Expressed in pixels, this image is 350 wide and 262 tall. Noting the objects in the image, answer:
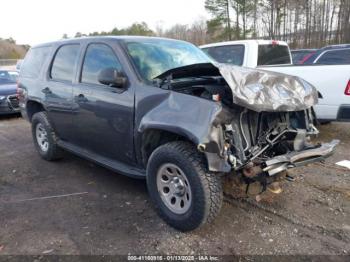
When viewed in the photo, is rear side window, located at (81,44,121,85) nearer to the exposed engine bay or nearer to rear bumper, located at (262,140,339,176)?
the exposed engine bay

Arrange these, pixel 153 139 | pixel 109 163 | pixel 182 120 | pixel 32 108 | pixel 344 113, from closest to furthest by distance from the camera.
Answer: pixel 182 120
pixel 153 139
pixel 109 163
pixel 344 113
pixel 32 108

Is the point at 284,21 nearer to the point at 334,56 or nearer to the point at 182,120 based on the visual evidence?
the point at 334,56

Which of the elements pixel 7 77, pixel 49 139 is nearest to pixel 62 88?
pixel 49 139

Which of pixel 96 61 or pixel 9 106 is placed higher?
pixel 96 61

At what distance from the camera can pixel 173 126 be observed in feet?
9.59

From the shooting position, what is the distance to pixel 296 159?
→ 2.99 meters

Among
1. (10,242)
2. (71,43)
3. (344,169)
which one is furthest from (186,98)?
(344,169)

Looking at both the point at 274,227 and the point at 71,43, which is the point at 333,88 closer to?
the point at 274,227

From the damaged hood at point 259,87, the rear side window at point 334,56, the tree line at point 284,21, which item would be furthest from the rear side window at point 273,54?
the tree line at point 284,21

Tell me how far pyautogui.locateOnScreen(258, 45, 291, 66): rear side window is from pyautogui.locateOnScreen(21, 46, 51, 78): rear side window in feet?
13.9

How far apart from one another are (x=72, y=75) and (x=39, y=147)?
1837 mm

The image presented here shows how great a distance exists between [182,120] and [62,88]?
2.37 metres

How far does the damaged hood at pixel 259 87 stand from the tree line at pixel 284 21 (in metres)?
30.1

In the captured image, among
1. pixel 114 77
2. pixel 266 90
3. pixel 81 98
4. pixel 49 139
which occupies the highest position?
pixel 114 77
